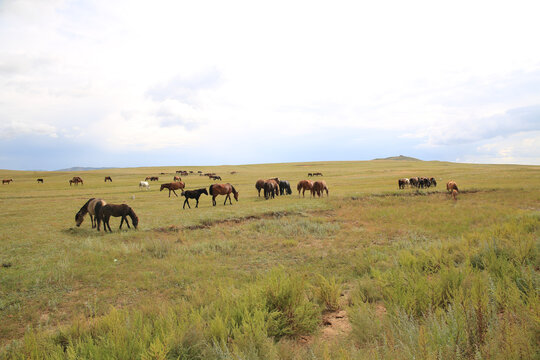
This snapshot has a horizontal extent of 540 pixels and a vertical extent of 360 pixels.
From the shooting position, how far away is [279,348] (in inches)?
140

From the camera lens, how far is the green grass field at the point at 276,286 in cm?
338

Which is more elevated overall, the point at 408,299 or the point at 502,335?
the point at 502,335

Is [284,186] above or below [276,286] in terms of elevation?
above

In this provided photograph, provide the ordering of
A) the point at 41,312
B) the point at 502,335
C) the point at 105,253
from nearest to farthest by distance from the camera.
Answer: the point at 502,335 < the point at 41,312 < the point at 105,253

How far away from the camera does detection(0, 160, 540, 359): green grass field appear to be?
338 centimetres

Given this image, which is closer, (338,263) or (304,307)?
(304,307)

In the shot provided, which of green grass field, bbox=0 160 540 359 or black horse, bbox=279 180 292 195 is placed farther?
black horse, bbox=279 180 292 195

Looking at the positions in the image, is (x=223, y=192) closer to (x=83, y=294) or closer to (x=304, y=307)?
(x=83, y=294)

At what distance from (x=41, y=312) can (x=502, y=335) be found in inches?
346

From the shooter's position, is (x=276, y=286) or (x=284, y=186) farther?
(x=284, y=186)

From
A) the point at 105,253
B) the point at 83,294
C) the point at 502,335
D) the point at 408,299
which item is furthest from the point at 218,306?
the point at 105,253

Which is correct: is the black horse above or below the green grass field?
above

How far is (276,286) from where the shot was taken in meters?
5.07

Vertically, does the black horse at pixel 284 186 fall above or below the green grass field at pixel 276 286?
above
